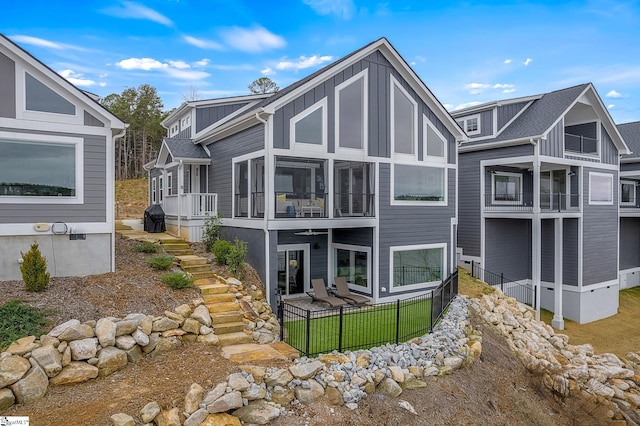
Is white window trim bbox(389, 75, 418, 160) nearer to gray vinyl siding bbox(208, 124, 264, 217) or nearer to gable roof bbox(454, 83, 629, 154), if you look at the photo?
gray vinyl siding bbox(208, 124, 264, 217)

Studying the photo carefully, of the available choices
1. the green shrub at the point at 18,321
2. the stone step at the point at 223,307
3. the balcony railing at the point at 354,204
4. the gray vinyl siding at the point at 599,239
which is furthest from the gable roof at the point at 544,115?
the green shrub at the point at 18,321

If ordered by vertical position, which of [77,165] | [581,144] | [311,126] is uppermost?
[581,144]

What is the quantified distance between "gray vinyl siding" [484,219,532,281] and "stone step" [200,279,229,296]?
13.1 meters

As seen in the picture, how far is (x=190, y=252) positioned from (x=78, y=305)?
196 inches

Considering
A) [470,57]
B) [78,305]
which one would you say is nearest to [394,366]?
[78,305]

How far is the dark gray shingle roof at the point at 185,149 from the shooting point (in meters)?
15.4

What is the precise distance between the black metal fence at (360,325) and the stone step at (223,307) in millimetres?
1179

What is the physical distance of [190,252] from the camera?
13.3 metres

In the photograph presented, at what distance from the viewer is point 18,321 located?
24.4 feet

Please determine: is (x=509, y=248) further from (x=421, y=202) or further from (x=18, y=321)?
(x=18, y=321)

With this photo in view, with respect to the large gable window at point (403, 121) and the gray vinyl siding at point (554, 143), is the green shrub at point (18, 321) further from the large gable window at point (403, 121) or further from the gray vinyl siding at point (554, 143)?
the gray vinyl siding at point (554, 143)

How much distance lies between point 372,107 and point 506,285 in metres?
11.5

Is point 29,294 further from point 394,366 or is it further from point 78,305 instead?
point 394,366

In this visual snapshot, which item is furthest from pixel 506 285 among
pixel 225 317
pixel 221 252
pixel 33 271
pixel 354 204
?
pixel 33 271
